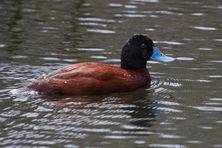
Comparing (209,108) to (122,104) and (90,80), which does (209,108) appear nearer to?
(122,104)

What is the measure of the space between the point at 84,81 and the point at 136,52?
4.41 ft

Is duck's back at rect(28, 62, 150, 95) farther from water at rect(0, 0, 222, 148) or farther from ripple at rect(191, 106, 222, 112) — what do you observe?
ripple at rect(191, 106, 222, 112)

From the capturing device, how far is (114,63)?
47.0 feet

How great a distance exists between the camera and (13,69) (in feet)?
43.8

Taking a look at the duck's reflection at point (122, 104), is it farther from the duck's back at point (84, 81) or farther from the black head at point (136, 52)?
the black head at point (136, 52)

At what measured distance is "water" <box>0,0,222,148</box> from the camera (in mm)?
10195

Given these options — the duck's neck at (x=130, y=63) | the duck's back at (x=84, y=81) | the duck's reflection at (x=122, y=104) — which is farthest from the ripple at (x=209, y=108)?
the duck's neck at (x=130, y=63)

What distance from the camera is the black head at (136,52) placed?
43.5 feet

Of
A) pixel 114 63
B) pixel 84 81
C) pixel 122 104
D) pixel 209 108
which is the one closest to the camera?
pixel 209 108

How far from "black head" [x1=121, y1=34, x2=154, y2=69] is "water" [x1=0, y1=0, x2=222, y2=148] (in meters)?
0.36

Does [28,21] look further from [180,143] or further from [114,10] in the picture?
[180,143]

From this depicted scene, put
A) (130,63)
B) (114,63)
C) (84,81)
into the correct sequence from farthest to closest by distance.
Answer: (114,63), (130,63), (84,81)

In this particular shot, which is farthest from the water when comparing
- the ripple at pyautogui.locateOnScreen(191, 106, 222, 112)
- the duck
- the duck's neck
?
the duck's neck

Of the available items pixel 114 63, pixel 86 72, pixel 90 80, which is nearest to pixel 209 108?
pixel 90 80
